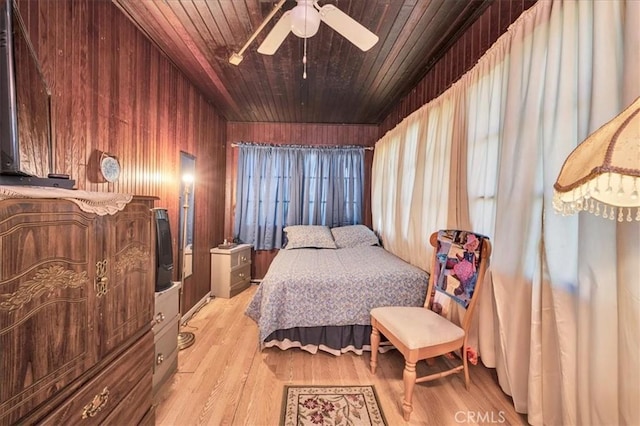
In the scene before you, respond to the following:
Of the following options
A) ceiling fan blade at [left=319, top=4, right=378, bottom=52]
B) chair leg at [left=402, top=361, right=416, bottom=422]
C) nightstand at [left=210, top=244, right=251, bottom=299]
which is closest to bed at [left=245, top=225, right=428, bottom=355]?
chair leg at [left=402, top=361, right=416, bottom=422]

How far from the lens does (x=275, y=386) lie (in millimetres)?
1783

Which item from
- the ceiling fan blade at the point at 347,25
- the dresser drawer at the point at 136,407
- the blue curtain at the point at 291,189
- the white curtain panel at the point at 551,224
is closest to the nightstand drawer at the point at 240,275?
the blue curtain at the point at 291,189

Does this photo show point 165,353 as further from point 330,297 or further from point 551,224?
point 551,224

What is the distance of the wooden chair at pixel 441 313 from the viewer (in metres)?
1.55

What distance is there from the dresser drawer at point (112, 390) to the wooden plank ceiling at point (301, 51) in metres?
2.18

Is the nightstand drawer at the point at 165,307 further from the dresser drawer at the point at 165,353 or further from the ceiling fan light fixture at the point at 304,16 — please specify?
the ceiling fan light fixture at the point at 304,16

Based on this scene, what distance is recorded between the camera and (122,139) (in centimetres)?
184

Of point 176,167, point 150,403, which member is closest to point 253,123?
point 176,167

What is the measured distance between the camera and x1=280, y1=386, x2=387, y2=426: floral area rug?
4.94ft

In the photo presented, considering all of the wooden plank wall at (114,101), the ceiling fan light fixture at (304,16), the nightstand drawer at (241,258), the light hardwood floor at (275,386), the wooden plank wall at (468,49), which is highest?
the wooden plank wall at (468,49)

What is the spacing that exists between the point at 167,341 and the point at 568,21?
293 centimetres

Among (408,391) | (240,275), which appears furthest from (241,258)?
(408,391)

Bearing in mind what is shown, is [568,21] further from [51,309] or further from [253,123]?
[253,123]

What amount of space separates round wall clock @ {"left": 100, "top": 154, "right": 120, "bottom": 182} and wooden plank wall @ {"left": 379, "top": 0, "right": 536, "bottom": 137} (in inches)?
106
